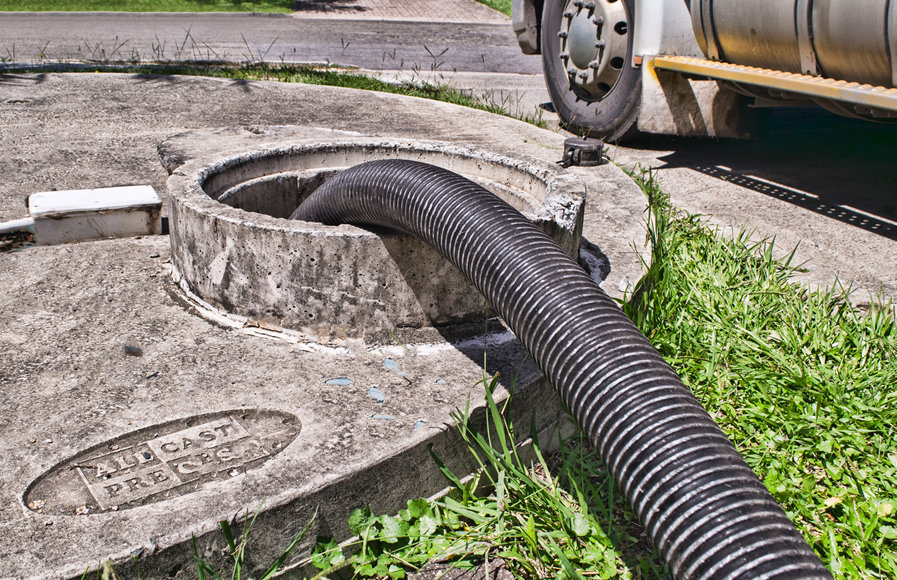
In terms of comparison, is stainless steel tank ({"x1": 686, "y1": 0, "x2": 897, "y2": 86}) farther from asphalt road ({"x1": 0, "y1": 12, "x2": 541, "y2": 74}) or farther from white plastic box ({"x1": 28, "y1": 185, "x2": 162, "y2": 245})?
asphalt road ({"x1": 0, "y1": 12, "x2": 541, "y2": 74})

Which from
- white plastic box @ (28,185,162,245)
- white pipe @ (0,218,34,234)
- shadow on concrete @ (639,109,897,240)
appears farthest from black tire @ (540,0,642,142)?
white pipe @ (0,218,34,234)

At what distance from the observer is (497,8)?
15.8 m

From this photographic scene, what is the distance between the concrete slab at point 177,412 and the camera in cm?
167

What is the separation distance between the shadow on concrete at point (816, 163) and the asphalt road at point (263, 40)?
3.34m

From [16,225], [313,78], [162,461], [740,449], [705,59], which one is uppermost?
[705,59]

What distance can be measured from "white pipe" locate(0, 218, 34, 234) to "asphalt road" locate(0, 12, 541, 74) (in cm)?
490

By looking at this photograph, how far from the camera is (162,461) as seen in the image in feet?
6.19

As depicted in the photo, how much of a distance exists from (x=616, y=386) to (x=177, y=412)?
113 cm

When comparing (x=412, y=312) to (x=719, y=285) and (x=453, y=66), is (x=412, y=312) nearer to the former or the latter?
(x=719, y=285)

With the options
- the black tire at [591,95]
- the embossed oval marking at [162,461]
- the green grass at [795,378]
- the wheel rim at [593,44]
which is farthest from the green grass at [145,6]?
the embossed oval marking at [162,461]

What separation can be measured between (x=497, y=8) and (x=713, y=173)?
11804mm

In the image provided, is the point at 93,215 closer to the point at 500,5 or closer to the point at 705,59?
the point at 705,59

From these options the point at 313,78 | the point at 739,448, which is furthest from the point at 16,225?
the point at 313,78

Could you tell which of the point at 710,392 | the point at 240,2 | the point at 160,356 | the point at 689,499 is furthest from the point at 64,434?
the point at 240,2
